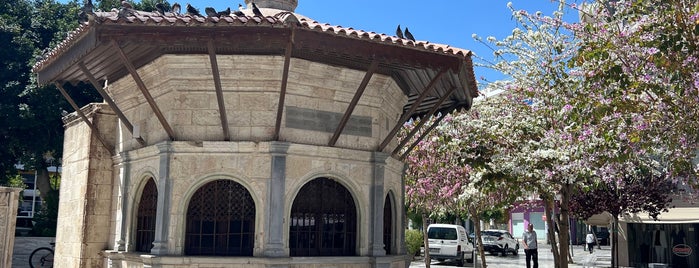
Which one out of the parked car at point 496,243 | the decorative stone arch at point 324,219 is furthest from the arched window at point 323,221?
the parked car at point 496,243

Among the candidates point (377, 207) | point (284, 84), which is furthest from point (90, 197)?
point (377, 207)

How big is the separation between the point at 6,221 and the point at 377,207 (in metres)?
6.04

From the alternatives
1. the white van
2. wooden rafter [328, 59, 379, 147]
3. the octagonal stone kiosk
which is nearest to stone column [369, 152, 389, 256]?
the octagonal stone kiosk

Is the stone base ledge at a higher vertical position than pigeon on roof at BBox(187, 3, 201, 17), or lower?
lower

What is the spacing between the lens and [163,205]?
9156mm

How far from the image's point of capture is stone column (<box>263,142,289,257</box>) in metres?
8.95

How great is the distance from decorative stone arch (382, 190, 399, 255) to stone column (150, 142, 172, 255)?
12.1 feet

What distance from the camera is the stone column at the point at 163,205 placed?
906 centimetres

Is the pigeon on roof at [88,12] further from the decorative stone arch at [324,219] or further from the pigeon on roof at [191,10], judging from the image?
the decorative stone arch at [324,219]

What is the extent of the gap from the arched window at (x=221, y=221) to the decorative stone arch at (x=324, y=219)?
0.65m

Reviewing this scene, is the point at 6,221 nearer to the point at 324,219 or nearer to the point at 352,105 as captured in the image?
the point at 324,219

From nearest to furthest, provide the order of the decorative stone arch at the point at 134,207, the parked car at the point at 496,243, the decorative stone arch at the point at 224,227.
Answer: the decorative stone arch at the point at 224,227, the decorative stone arch at the point at 134,207, the parked car at the point at 496,243

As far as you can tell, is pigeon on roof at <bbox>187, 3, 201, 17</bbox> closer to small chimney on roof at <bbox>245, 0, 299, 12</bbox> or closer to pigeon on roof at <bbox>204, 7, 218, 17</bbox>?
pigeon on roof at <bbox>204, 7, 218, 17</bbox>

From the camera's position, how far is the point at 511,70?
1368 centimetres
